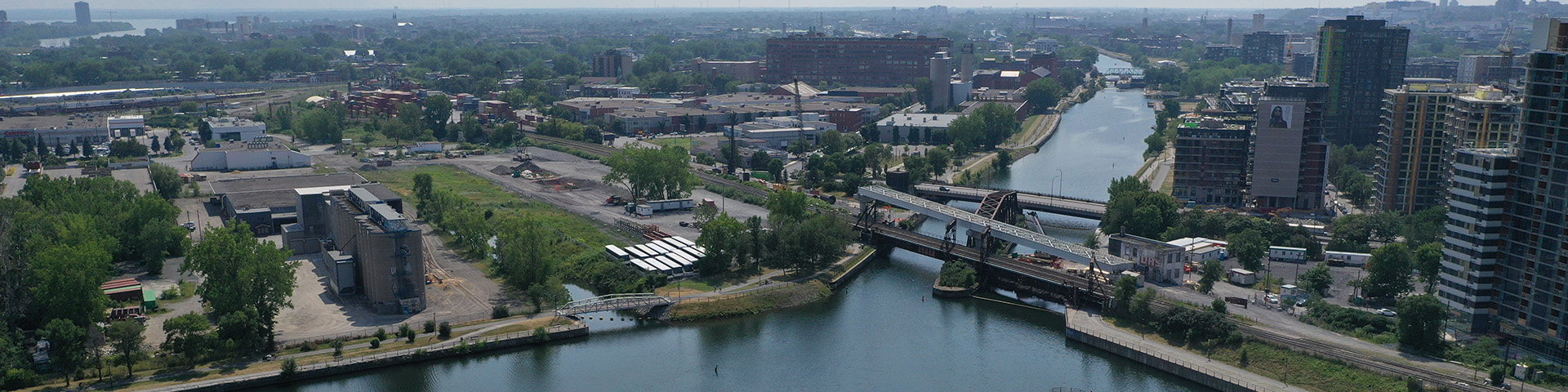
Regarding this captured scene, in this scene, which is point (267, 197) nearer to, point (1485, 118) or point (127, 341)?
point (127, 341)

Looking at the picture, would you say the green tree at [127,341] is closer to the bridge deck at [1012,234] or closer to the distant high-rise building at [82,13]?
the bridge deck at [1012,234]

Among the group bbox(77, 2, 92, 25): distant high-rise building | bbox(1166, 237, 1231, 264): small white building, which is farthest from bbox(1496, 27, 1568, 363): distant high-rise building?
bbox(77, 2, 92, 25): distant high-rise building

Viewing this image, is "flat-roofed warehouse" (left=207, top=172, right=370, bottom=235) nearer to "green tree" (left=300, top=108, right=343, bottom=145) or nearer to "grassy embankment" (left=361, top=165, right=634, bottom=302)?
"grassy embankment" (left=361, top=165, right=634, bottom=302)

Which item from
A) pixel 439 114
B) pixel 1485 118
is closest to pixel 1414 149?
pixel 1485 118

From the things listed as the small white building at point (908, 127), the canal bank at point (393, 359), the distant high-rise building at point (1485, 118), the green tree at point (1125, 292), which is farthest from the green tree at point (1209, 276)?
the small white building at point (908, 127)

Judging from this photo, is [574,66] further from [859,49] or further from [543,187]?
[543,187]
